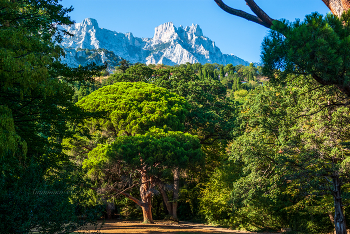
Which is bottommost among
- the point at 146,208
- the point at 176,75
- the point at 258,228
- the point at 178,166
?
the point at 258,228

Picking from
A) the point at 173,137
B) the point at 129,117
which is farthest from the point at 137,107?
the point at 173,137

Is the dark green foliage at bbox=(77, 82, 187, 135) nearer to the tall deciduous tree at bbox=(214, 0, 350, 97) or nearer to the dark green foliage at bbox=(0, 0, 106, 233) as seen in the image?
the dark green foliage at bbox=(0, 0, 106, 233)

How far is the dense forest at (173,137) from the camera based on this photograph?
523 cm

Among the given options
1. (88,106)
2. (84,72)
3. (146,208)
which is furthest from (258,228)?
(84,72)

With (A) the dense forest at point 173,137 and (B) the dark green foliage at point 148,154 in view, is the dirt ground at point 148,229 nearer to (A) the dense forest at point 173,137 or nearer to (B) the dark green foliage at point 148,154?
(A) the dense forest at point 173,137

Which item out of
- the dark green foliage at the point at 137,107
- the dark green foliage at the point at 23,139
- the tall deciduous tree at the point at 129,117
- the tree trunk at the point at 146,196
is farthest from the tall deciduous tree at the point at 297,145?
the dark green foliage at the point at 23,139

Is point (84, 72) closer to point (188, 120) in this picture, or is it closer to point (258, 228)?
point (188, 120)

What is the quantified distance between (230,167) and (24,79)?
16.0m

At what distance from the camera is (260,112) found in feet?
50.5

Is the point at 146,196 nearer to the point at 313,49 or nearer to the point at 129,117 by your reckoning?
the point at 129,117

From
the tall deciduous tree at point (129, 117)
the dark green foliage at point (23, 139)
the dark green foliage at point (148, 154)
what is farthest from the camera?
the tall deciduous tree at point (129, 117)

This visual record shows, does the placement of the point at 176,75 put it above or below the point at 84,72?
above

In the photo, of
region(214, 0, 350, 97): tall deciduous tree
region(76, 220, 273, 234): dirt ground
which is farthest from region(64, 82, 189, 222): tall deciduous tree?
region(214, 0, 350, 97): tall deciduous tree

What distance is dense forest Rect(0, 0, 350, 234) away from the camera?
5234mm
